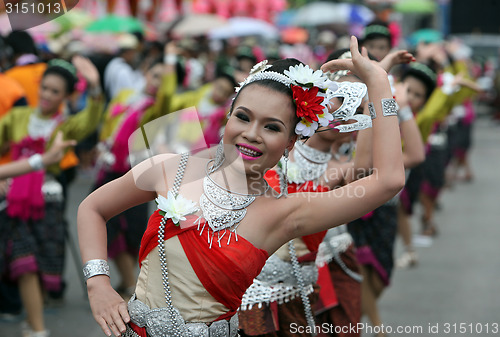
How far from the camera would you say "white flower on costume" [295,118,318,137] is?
7.70 feet

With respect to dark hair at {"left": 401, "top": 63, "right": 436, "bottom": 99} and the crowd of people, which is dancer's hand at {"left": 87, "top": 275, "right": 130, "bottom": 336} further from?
dark hair at {"left": 401, "top": 63, "right": 436, "bottom": 99}

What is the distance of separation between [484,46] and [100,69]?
56.2 feet

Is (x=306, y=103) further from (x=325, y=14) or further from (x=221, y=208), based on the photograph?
(x=325, y=14)

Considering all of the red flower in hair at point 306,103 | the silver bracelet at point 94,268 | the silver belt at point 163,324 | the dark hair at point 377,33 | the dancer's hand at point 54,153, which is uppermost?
the red flower in hair at point 306,103

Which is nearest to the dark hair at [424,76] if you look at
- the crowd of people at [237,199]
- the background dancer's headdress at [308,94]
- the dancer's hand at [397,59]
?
the crowd of people at [237,199]

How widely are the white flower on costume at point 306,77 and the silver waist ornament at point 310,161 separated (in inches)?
40.7

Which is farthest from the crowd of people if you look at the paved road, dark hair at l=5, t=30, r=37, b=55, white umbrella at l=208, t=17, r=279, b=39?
white umbrella at l=208, t=17, r=279, b=39

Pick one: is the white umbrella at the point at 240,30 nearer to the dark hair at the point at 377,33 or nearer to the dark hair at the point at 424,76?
the dark hair at the point at 424,76

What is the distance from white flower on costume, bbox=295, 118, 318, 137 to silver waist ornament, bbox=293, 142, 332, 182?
3.31ft

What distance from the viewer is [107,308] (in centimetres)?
224

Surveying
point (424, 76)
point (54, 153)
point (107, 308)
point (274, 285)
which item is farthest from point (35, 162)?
point (424, 76)

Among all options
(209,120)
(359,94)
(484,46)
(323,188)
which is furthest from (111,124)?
(484,46)

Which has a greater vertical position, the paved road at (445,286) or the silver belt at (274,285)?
the silver belt at (274,285)

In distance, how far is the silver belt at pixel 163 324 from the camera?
2.30m
